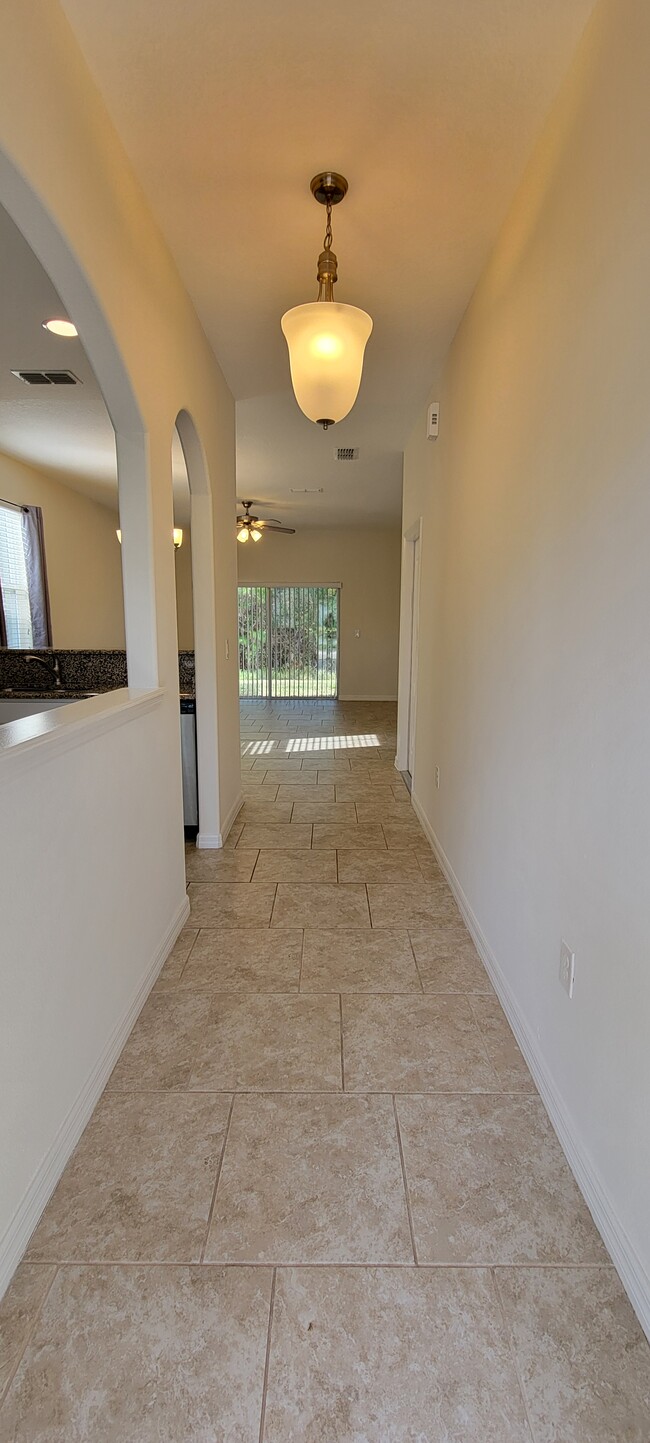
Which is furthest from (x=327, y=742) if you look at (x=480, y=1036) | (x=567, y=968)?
(x=567, y=968)

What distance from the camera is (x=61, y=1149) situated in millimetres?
1364

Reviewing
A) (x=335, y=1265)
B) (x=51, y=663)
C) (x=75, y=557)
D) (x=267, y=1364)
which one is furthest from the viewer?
(x=75, y=557)

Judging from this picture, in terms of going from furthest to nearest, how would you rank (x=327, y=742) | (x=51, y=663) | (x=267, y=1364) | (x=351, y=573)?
(x=351, y=573), (x=327, y=742), (x=51, y=663), (x=267, y=1364)

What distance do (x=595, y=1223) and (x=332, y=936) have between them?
1.31 meters

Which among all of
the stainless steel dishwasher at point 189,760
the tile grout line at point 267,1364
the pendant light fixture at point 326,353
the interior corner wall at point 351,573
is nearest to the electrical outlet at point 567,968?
the tile grout line at point 267,1364

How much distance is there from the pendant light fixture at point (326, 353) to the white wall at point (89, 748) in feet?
1.86

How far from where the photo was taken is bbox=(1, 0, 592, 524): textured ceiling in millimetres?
1393

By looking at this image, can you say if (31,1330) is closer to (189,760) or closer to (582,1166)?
(582,1166)

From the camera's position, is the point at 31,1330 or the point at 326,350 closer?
the point at 31,1330

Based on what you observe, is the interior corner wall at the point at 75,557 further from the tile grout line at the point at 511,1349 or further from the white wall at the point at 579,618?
the tile grout line at the point at 511,1349

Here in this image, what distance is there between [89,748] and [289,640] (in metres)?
7.88

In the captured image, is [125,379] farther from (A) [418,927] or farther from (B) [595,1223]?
(B) [595,1223]

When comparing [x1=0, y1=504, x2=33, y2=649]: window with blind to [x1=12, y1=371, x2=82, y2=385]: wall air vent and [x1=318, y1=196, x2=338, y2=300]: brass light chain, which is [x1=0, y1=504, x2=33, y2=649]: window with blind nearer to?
[x1=12, y1=371, x2=82, y2=385]: wall air vent

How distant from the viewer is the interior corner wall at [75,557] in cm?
545
